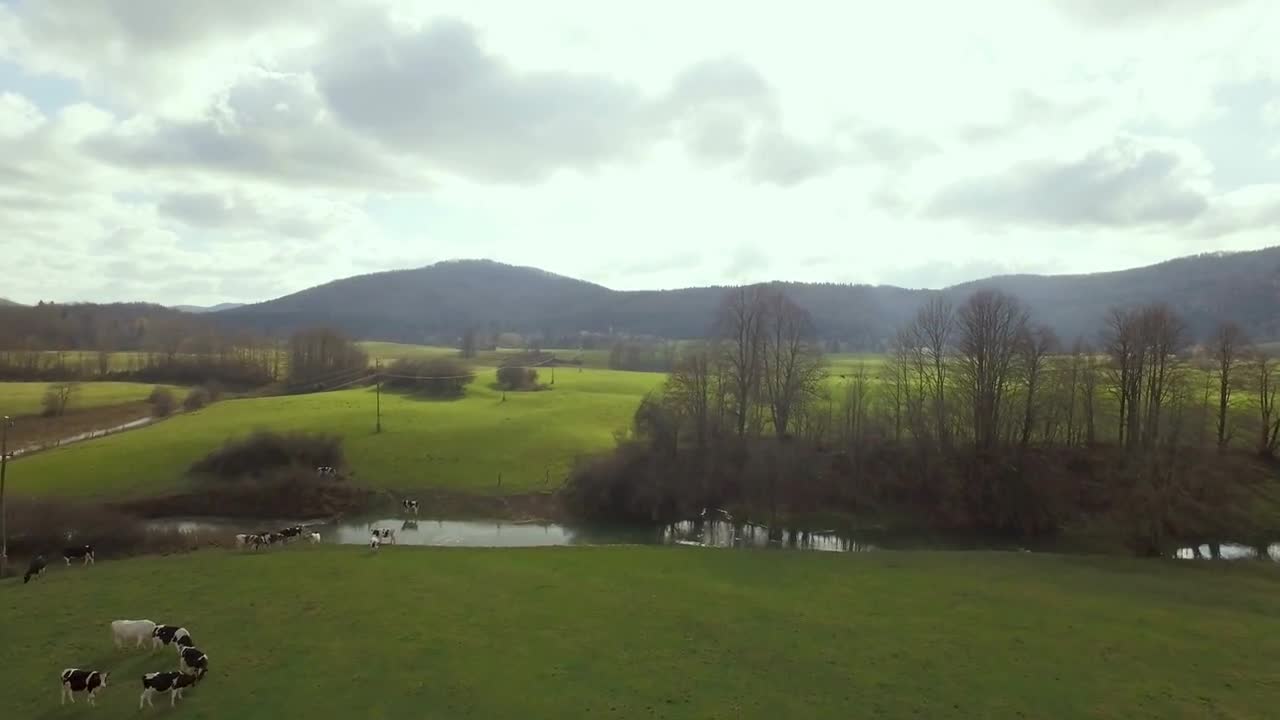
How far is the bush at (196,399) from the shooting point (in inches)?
3442

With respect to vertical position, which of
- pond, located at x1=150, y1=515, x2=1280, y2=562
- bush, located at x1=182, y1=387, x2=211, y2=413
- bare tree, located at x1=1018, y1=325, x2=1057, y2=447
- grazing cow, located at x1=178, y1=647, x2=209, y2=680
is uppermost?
bare tree, located at x1=1018, y1=325, x2=1057, y2=447

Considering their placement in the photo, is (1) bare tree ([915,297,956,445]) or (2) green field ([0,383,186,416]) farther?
(2) green field ([0,383,186,416])

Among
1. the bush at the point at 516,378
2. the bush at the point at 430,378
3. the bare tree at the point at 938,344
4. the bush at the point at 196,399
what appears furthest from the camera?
the bush at the point at 516,378

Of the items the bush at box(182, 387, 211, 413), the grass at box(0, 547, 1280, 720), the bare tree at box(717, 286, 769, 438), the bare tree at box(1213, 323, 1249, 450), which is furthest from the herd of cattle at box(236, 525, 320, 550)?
the bare tree at box(1213, 323, 1249, 450)

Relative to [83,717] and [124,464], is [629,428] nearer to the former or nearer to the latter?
[124,464]

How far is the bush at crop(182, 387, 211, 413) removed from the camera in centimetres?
8744

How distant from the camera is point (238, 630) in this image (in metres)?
21.4

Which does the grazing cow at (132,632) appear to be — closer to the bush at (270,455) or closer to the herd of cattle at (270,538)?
the herd of cattle at (270,538)

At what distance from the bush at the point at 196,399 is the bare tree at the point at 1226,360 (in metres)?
111

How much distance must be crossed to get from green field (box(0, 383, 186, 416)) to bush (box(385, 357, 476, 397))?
29176mm

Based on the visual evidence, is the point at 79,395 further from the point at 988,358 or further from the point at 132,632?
the point at 988,358

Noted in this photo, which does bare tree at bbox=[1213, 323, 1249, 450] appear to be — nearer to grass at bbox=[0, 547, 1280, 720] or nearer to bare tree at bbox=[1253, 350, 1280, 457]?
bare tree at bbox=[1253, 350, 1280, 457]

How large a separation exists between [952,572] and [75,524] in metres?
48.8

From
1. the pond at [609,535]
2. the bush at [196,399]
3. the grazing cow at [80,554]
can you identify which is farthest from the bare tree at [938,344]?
the bush at [196,399]
